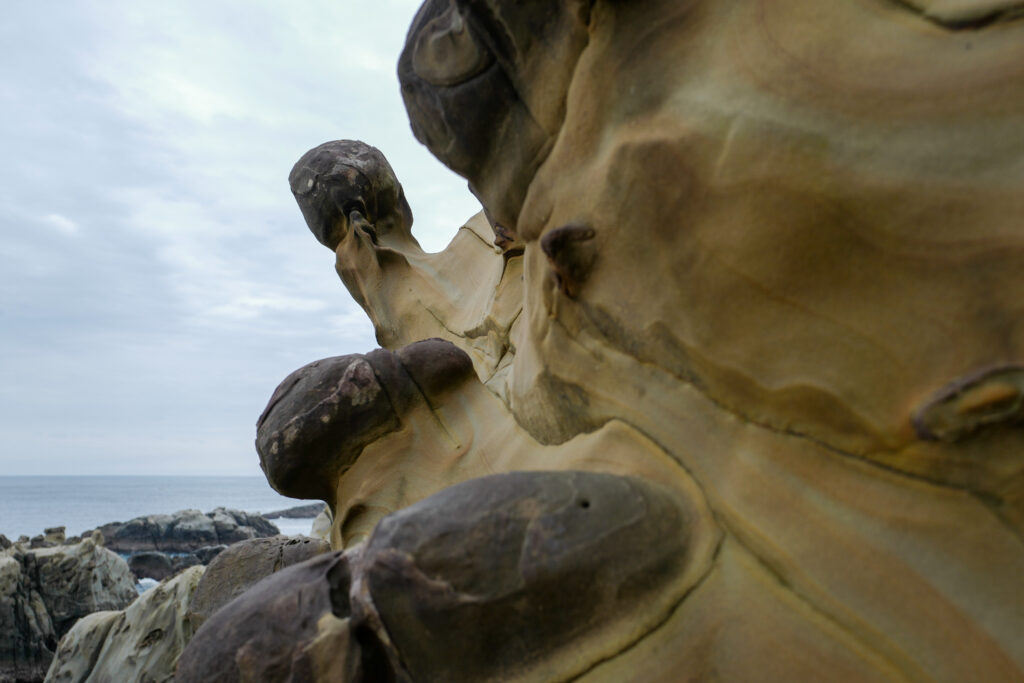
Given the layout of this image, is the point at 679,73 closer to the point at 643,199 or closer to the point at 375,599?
the point at 643,199

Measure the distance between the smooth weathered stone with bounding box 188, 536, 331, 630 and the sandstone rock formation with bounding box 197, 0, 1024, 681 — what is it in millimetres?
869

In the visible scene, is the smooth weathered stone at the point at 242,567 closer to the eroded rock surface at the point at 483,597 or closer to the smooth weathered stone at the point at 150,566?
the eroded rock surface at the point at 483,597

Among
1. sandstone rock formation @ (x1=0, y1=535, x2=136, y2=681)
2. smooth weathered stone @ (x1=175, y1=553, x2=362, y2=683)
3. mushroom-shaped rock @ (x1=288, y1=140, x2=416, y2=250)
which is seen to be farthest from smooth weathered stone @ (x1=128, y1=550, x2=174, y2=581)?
smooth weathered stone @ (x1=175, y1=553, x2=362, y2=683)

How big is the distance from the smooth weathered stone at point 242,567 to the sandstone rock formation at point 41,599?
12.9 feet

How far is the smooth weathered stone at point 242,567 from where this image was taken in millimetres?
1702

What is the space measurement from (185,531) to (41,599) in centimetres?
619

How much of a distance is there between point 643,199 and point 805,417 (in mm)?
330

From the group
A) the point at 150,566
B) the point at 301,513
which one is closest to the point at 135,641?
the point at 150,566

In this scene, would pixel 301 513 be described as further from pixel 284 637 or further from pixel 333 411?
pixel 284 637

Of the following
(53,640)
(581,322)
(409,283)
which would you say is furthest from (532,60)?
(53,640)

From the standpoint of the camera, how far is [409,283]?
2990 millimetres

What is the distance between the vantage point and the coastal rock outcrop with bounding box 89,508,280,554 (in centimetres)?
1036

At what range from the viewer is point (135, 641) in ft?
9.21

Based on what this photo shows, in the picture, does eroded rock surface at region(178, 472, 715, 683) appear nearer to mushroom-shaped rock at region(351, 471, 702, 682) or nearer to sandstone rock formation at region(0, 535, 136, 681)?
mushroom-shaped rock at region(351, 471, 702, 682)
